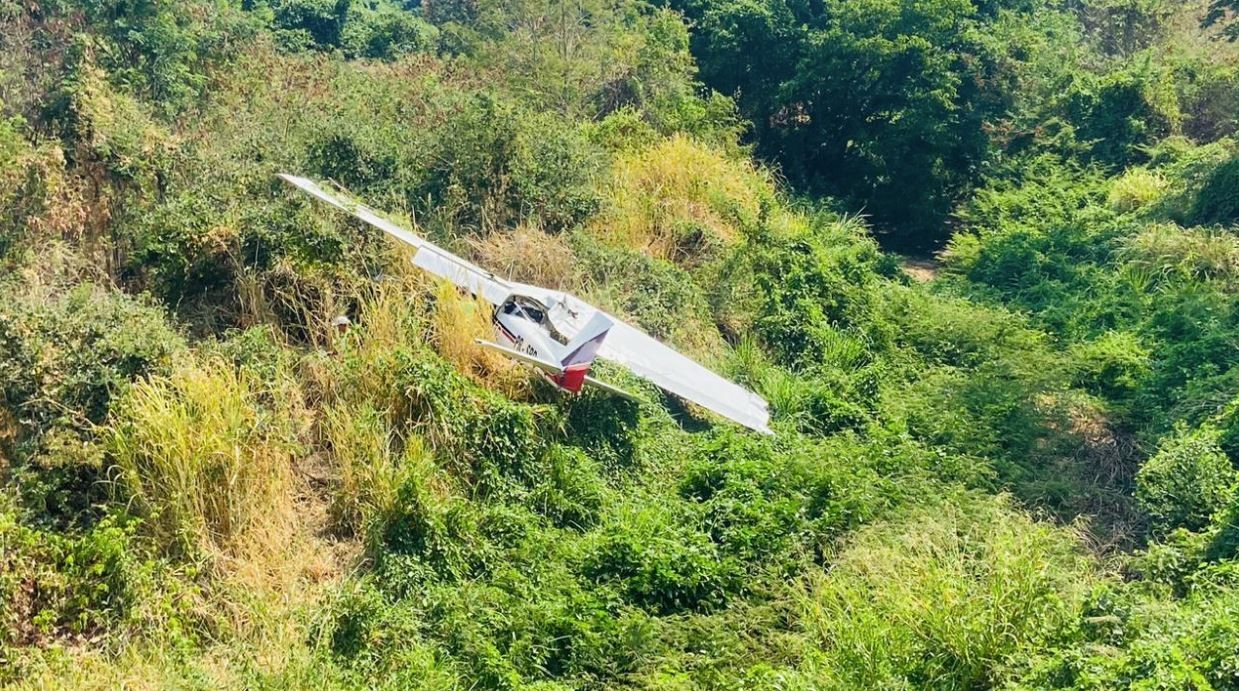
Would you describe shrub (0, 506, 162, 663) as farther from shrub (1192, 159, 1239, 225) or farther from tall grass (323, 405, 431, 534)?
shrub (1192, 159, 1239, 225)

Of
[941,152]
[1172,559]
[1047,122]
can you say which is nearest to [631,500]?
[1172,559]

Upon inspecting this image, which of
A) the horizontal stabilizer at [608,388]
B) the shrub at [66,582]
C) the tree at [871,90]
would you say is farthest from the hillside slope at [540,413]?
the tree at [871,90]

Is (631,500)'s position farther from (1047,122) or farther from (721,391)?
(1047,122)

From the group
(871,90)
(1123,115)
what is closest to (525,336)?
(871,90)

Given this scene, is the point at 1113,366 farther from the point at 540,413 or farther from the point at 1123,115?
the point at 1123,115

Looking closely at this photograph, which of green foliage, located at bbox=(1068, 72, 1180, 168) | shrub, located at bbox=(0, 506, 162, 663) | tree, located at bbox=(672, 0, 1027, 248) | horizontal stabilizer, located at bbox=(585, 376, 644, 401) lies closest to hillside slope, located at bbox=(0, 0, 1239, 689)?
shrub, located at bbox=(0, 506, 162, 663)

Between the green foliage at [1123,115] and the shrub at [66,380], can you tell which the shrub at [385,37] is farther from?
the shrub at [66,380]

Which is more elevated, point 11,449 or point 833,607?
point 833,607
